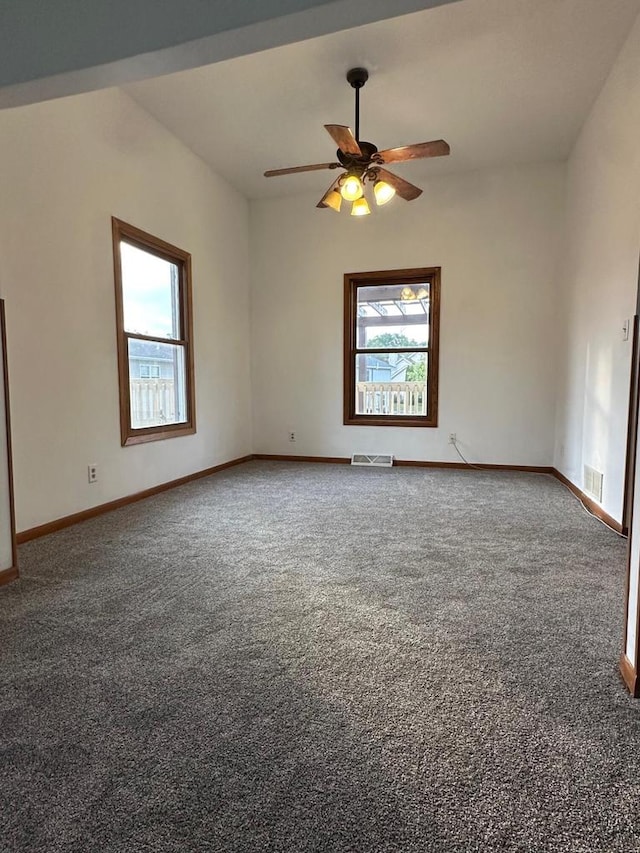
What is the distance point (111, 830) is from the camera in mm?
980

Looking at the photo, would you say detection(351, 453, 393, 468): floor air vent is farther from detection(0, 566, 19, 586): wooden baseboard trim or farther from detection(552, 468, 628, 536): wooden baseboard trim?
detection(0, 566, 19, 586): wooden baseboard trim

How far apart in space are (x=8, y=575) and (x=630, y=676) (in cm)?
255

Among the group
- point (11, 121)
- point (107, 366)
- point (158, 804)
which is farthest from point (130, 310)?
point (158, 804)

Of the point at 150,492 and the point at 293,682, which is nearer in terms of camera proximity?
the point at 293,682

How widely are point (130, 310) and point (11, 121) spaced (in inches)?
56.1

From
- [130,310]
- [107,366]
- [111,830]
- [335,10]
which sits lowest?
[111,830]

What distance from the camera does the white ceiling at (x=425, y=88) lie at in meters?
2.86

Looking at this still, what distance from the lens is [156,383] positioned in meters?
4.22

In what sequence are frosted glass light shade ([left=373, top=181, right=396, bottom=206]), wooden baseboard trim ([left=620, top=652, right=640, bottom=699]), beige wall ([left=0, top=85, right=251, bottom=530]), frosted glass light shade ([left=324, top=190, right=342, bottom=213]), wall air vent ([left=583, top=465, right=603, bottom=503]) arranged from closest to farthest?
wooden baseboard trim ([left=620, top=652, right=640, bottom=699]), beige wall ([left=0, top=85, right=251, bottom=530]), wall air vent ([left=583, top=465, right=603, bottom=503]), frosted glass light shade ([left=373, top=181, right=396, bottom=206]), frosted glass light shade ([left=324, top=190, right=342, bottom=213])

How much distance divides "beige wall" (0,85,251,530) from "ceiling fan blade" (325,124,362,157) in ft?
5.48

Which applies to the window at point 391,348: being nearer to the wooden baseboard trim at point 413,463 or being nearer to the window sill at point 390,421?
the window sill at point 390,421

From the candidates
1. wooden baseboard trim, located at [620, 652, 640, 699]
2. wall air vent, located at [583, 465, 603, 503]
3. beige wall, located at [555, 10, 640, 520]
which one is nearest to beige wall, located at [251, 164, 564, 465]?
beige wall, located at [555, 10, 640, 520]

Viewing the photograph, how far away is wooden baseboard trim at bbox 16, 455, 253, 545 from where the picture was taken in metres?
2.87

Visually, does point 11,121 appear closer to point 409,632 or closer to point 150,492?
point 150,492
